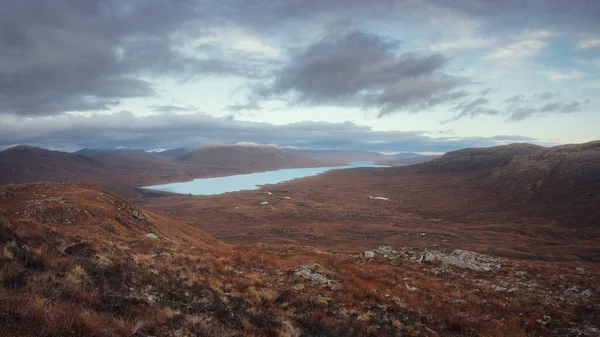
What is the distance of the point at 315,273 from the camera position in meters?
16.8

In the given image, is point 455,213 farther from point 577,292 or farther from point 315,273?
point 315,273

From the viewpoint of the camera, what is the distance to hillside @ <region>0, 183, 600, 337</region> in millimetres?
6883

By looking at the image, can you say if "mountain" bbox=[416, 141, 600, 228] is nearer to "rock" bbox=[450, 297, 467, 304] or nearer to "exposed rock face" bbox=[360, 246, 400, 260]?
"exposed rock face" bbox=[360, 246, 400, 260]

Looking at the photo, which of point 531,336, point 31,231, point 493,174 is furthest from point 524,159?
point 31,231

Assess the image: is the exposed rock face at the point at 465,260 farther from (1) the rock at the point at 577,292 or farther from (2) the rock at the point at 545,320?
(2) the rock at the point at 545,320

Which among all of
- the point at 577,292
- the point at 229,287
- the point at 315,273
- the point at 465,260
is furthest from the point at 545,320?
the point at 229,287

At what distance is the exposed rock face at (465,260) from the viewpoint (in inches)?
911

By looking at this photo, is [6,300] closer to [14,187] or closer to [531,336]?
[531,336]

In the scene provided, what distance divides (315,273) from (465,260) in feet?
51.6

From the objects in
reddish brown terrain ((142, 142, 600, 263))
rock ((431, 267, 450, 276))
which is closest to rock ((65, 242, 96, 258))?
rock ((431, 267, 450, 276))

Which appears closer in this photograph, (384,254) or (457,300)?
(457,300)

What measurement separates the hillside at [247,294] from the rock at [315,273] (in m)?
0.11

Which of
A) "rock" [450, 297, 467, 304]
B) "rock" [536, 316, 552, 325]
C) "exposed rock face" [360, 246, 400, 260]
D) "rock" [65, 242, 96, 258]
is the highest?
"rock" [65, 242, 96, 258]

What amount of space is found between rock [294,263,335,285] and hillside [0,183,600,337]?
11cm
